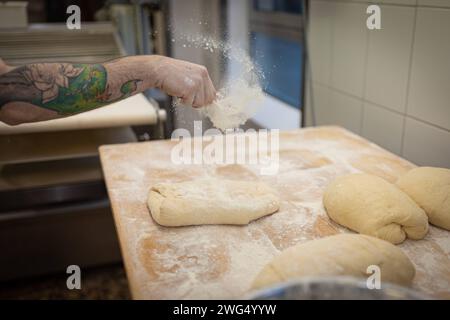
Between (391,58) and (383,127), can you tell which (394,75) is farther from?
(383,127)

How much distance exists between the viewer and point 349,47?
1.43 meters

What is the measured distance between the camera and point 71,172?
1670 millimetres

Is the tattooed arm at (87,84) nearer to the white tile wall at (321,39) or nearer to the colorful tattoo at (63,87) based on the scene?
the colorful tattoo at (63,87)

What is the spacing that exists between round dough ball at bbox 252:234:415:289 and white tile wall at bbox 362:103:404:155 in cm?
61

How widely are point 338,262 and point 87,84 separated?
0.60m

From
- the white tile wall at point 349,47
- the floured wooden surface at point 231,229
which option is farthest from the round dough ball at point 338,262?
the white tile wall at point 349,47

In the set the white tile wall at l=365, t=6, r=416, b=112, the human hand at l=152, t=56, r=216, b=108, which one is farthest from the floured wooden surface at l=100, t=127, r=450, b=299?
the human hand at l=152, t=56, r=216, b=108

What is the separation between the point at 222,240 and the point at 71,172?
956 mm

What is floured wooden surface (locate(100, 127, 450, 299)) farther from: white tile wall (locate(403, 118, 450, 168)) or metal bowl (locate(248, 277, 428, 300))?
metal bowl (locate(248, 277, 428, 300))

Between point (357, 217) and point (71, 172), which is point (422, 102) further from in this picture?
point (71, 172)

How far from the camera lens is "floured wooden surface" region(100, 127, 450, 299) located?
0.77 metres

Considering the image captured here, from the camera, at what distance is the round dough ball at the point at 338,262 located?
0.70 metres

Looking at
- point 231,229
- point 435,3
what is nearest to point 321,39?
point 435,3
